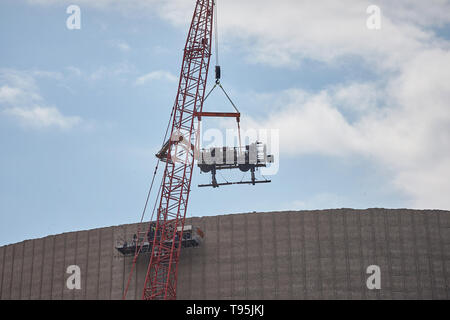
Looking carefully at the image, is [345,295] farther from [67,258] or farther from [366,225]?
[67,258]

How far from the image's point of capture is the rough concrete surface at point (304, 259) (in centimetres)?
8719

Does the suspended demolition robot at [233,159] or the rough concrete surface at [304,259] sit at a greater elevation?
the suspended demolition robot at [233,159]

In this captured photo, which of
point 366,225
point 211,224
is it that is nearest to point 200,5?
point 211,224

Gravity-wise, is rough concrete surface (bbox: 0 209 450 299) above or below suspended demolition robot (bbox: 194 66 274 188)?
below

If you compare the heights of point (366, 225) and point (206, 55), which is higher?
point (206, 55)

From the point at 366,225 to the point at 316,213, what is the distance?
18.3 ft

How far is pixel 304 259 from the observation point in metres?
88.4

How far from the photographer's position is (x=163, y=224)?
88.2 m

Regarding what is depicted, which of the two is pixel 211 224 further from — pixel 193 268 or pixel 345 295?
pixel 345 295

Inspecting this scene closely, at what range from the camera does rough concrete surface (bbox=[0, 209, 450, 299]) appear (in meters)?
87.2
